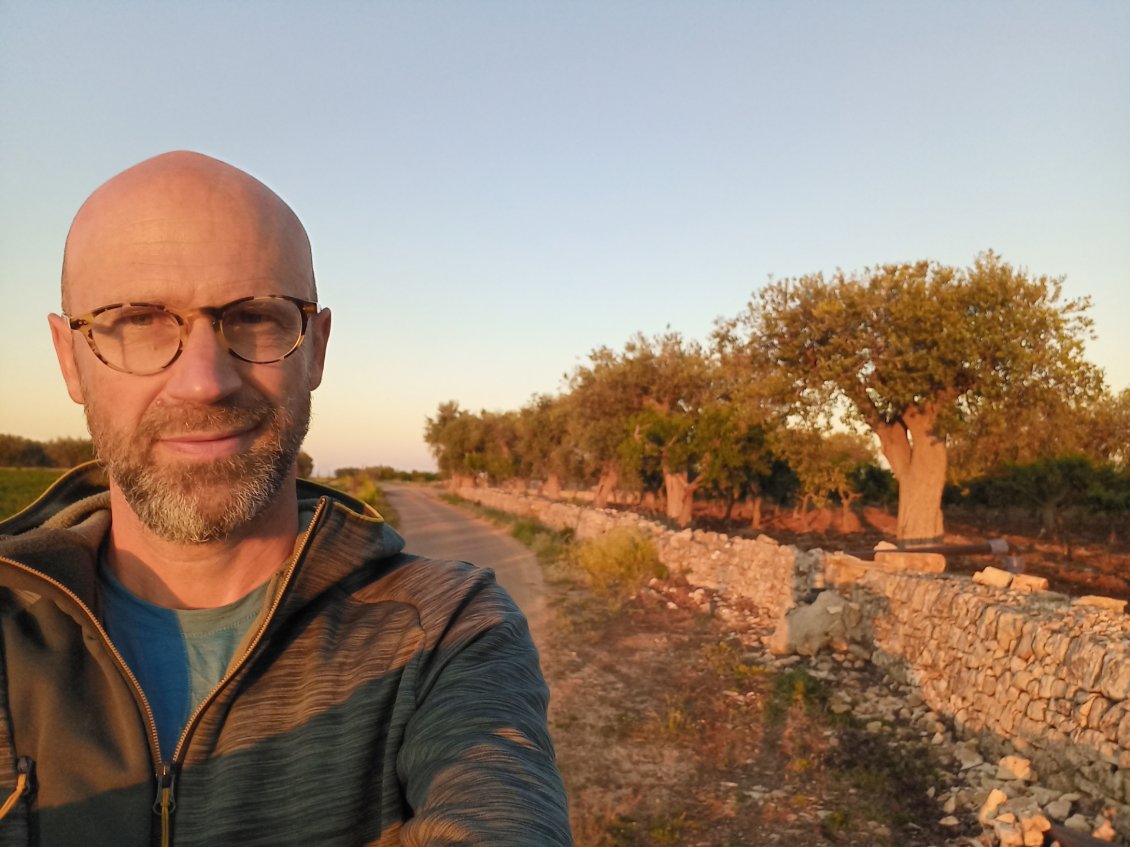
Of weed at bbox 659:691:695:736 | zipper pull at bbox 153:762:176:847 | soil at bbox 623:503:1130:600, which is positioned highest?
zipper pull at bbox 153:762:176:847

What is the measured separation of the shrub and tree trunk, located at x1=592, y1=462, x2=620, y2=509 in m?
17.5

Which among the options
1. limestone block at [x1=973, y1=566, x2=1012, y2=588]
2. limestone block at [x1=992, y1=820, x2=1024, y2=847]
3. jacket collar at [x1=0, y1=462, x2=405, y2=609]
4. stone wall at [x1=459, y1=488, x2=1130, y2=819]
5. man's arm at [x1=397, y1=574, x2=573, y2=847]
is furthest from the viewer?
limestone block at [x1=973, y1=566, x2=1012, y2=588]

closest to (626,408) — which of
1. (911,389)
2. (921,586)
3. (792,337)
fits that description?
(792,337)

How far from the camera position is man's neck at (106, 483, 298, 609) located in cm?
160

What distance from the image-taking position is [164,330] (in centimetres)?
155

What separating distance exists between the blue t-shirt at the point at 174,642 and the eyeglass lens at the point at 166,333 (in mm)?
479

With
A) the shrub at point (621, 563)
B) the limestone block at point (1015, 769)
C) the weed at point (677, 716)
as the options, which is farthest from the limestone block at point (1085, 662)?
the shrub at point (621, 563)

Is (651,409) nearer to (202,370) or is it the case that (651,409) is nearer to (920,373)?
(920,373)

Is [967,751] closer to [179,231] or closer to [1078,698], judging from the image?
[1078,698]

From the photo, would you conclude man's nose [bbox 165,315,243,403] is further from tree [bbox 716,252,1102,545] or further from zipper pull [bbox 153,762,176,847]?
tree [bbox 716,252,1102,545]

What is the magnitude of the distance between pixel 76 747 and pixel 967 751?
7.52 m

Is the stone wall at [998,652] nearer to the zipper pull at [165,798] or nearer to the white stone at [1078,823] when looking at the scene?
the white stone at [1078,823]

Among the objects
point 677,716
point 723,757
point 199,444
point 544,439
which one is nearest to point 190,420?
point 199,444

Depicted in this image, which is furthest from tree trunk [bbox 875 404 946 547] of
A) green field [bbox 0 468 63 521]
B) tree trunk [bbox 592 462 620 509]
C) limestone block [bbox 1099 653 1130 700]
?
green field [bbox 0 468 63 521]
